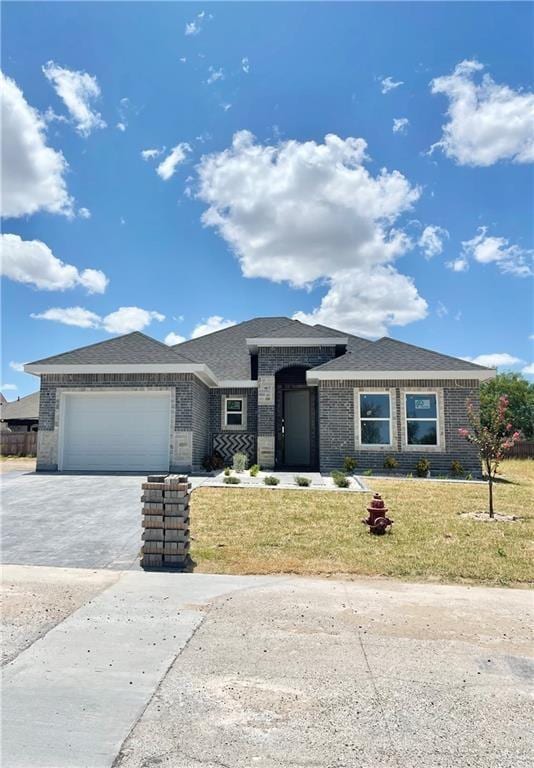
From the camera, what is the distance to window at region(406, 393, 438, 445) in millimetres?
16250

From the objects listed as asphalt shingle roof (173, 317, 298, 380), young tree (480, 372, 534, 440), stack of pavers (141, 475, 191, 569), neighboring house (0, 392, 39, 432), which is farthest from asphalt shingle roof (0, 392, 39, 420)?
young tree (480, 372, 534, 440)

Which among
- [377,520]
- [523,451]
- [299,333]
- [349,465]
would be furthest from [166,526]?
[523,451]

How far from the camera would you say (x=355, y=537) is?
7578mm

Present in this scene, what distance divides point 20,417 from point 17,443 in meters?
8.60

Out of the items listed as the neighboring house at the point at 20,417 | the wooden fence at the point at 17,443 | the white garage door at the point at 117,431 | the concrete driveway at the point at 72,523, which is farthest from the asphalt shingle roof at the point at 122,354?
the neighboring house at the point at 20,417

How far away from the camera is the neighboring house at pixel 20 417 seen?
A: 32469 millimetres

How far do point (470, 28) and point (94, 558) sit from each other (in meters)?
13.5

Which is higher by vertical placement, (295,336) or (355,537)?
(295,336)

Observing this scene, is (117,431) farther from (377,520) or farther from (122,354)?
(377,520)

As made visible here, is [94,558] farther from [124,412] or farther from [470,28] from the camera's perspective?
[470,28]

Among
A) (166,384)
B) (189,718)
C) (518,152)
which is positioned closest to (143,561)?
(189,718)

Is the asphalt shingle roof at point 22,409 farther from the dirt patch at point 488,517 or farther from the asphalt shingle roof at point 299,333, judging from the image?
the dirt patch at point 488,517

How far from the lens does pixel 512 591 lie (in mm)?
5422

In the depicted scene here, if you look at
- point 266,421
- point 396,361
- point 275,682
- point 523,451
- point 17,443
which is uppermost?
point 396,361
